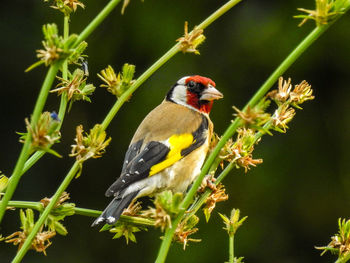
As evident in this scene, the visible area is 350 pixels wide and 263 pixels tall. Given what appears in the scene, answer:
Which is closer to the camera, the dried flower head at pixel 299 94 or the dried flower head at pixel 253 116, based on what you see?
the dried flower head at pixel 253 116

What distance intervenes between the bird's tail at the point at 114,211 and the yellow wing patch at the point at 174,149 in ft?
0.71

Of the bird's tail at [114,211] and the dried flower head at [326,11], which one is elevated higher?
the dried flower head at [326,11]

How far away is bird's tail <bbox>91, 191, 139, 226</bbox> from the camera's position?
1.44 metres

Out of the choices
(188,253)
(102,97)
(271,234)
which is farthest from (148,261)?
(102,97)

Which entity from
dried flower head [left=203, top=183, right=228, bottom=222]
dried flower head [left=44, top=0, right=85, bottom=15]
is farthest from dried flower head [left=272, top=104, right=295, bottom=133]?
dried flower head [left=44, top=0, right=85, bottom=15]

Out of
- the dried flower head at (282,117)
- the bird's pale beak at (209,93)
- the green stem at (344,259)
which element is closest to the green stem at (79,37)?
the dried flower head at (282,117)

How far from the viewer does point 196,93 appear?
294 centimetres

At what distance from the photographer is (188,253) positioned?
4.48 m

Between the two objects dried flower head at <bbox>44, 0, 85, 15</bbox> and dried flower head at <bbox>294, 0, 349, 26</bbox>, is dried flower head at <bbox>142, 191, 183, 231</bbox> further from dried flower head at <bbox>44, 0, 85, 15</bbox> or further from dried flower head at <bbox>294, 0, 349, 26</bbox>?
dried flower head at <bbox>44, 0, 85, 15</bbox>

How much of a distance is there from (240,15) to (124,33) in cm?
83

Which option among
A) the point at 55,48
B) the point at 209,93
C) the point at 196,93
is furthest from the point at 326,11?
the point at 196,93

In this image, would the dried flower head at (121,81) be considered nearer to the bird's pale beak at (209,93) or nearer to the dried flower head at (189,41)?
the dried flower head at (189,41)

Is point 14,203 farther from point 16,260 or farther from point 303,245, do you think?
point 303,245

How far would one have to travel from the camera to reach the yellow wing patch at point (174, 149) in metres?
2.29
